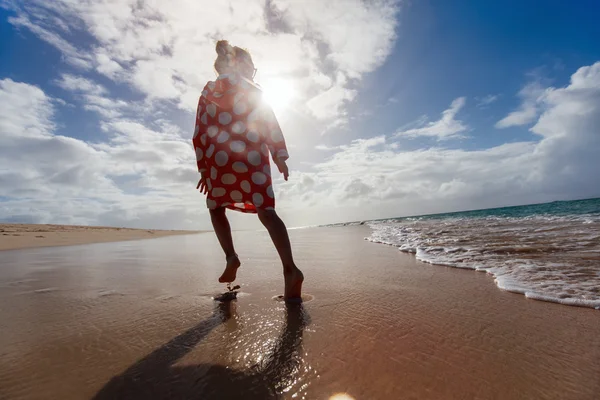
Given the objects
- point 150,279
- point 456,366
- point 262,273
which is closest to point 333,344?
point 456,366

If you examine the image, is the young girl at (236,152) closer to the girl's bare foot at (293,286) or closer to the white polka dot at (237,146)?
the white polka dot at (237,146)

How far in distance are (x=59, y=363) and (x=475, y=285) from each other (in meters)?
2.53

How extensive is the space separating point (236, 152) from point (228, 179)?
0.19m

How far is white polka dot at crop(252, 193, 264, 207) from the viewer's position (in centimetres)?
204

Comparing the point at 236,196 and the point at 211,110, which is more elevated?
the point at 211,110

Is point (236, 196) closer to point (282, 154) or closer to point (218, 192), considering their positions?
point (218, 192)

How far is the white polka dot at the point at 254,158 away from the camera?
2092 mm

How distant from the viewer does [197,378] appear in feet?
3.26

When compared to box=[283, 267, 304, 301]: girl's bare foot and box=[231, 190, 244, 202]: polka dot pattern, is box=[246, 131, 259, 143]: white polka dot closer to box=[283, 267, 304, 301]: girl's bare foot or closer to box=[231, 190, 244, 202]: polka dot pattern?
box=[231, 190, 244, 202]: polka dot pattern

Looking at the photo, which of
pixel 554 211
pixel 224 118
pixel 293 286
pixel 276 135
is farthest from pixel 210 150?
pixel 554 211

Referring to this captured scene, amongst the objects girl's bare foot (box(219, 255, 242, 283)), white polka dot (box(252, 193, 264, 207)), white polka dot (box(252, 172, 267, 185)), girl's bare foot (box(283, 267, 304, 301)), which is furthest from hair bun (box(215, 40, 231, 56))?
girl's bare foot (box(283, 267, 304, 301))

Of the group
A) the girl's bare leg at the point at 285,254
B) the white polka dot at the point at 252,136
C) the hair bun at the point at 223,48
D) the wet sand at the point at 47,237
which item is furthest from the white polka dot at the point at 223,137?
the wet sand at the point at 47,237

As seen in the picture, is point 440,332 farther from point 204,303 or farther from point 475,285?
point 204,303

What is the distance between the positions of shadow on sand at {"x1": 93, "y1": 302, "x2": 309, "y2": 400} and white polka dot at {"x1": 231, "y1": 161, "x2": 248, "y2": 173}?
1.14 metres
